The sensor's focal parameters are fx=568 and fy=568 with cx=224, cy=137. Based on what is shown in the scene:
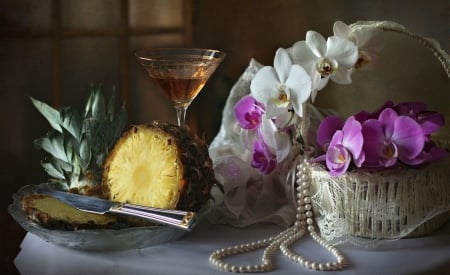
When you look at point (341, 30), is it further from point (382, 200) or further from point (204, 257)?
point (204, 257)

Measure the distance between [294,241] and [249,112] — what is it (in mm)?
209

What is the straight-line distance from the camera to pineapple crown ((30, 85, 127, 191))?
84cm

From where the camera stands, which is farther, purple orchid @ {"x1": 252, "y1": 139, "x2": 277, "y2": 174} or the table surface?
purple orchid @ {"x1": 252, "y1": 139, "x2": 277, "y2": 174}

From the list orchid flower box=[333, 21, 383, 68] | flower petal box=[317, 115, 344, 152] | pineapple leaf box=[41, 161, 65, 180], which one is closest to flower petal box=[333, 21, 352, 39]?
orchid flower box=[333, 21, 383, 68]

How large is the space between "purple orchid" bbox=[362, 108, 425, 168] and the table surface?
113 mm

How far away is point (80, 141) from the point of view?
0.84 meters

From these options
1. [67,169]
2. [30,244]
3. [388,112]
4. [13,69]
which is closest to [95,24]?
[13,69]

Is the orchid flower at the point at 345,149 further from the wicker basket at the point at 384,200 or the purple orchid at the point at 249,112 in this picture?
the purple orchid at the point at 249,112

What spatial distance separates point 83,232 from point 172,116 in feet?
3.93

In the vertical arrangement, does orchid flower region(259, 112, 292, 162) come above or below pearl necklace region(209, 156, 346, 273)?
above

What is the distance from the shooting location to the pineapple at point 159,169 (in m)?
0.75

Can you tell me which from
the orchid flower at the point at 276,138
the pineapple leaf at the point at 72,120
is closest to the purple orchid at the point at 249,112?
the orchid flower at the point at 276,138

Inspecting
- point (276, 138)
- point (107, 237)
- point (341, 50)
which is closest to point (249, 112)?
point (276, 138)

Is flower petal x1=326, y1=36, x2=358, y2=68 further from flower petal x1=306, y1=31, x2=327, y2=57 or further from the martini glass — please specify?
the martini glass
